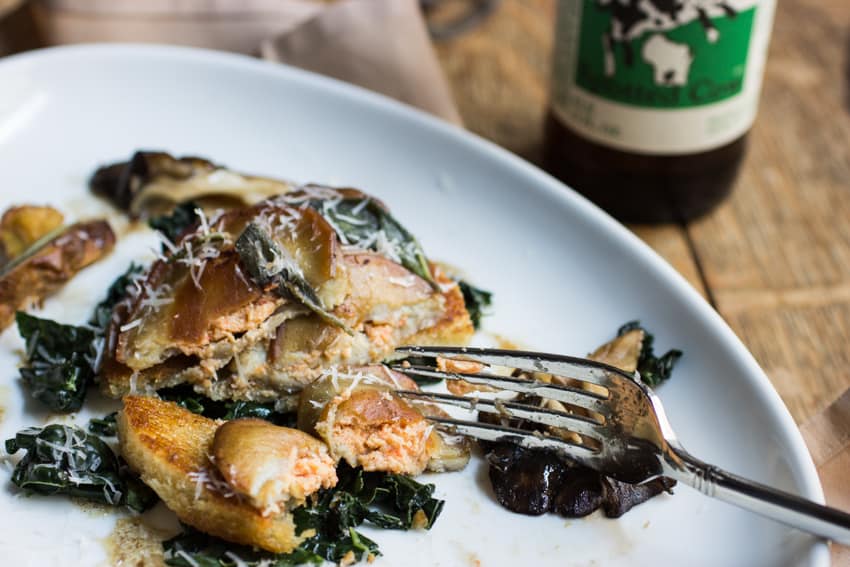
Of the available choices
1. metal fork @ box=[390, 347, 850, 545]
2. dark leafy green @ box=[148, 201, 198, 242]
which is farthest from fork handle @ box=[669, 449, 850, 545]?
dark leafy green @ box=[148, 201, 198, 242]

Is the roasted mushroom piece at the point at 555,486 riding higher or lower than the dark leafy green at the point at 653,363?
higher

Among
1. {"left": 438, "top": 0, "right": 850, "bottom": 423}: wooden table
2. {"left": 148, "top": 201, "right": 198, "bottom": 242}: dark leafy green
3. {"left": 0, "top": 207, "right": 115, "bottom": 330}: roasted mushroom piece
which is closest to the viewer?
{"left": 0, "top": 207, "right": 115, "bottom": 330}: roasted mushroom piece

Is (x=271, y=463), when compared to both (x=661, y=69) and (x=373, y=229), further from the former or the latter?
(x=661, y=69)

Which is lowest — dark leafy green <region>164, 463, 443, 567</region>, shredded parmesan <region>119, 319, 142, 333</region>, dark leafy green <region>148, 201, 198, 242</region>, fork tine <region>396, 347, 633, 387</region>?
dark leafy green <region>164, 463, 443, 567</region>

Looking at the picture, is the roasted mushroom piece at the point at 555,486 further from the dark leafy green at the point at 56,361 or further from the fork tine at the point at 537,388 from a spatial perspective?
the dark leafy green at the point at 56,361

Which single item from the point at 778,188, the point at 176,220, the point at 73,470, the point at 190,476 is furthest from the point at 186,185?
the point at 778,188

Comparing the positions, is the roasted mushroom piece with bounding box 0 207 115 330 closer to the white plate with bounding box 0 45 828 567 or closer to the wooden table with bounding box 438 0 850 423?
the white plate with bounding box 0 45 828 567

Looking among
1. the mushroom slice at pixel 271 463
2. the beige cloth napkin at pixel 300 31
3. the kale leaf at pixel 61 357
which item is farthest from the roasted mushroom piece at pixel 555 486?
the beige cloth napkin at pixel 300 31
